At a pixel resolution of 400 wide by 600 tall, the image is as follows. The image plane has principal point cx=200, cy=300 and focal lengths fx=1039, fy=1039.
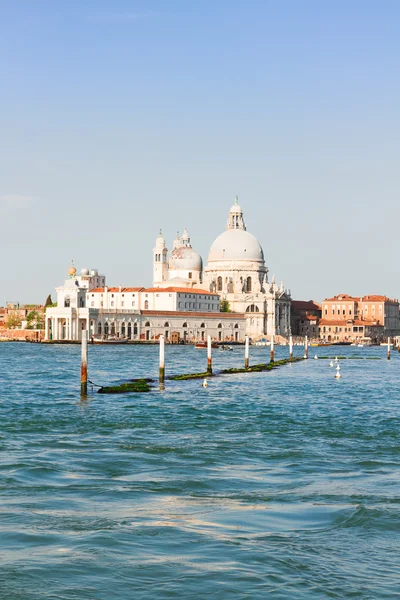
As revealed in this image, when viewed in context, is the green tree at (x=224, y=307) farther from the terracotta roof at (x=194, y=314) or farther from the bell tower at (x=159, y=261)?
the bell tower at (x=159, y=261)

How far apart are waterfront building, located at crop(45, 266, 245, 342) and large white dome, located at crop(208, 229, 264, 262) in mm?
9547

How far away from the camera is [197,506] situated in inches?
566

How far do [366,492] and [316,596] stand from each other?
5231 millimetres

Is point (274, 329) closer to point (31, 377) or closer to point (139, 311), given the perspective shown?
point (139, 311)

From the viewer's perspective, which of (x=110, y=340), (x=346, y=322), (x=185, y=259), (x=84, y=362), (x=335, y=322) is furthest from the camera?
(x=335, y=322)

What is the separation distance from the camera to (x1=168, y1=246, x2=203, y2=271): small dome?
16225cm

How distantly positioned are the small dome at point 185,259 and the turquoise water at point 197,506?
134 m

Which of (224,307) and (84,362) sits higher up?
(224,307)

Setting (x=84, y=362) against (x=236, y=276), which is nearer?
(x=84, y=362)

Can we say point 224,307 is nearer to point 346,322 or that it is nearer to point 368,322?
point 346,322

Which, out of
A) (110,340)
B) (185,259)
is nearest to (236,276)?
(185,259)

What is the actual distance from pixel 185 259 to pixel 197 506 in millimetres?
148802

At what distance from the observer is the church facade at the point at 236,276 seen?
155 m

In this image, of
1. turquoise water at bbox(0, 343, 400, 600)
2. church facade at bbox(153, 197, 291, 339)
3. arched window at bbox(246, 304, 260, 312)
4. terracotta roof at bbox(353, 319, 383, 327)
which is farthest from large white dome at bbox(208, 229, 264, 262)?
turquoise water at bbox(0, 343, 400, 600)
